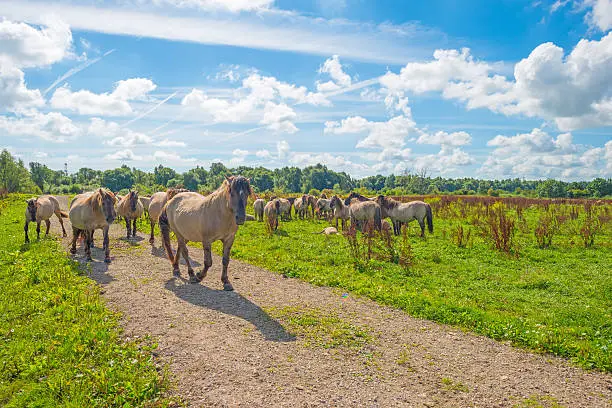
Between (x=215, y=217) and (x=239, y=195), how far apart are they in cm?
115

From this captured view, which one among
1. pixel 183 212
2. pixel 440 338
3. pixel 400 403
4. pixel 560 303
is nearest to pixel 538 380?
pixel 440 338

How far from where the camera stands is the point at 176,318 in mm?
6301

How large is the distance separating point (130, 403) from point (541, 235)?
645 inches

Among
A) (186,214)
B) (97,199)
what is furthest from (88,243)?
(186,214)

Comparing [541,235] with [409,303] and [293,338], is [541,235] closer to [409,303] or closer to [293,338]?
[409,303]

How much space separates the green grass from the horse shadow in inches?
66.0

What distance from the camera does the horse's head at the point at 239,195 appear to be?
7.23 meters

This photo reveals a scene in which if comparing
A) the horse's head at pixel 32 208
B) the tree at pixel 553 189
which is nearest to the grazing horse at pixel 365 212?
the horse's head at pixel 32 208

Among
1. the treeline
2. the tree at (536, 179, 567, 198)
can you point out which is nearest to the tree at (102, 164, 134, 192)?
the treeline

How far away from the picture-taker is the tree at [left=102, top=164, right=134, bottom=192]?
128 metres

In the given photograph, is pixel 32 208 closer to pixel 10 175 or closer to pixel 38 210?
pixel 38 210

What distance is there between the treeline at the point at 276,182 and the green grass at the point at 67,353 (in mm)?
66095

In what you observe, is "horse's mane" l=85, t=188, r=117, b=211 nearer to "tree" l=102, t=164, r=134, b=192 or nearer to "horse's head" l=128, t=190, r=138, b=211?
"horse's head" l=128, t=190, r=138, b=211

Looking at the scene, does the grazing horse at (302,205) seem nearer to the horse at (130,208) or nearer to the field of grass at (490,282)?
the field of grass at (490,282)
